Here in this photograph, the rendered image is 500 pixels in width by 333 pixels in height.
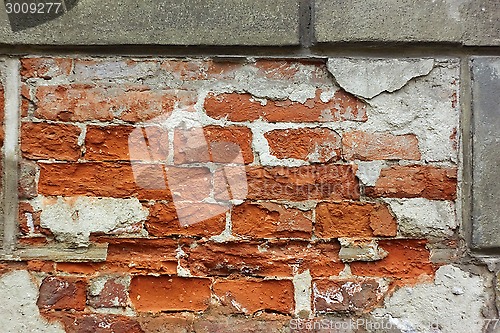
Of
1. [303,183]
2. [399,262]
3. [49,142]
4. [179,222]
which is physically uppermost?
[49,142]

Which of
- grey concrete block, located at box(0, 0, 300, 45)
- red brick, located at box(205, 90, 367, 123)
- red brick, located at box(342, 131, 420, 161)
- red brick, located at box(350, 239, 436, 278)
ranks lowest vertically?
red brick, located at box(350, 239, 436, 278)

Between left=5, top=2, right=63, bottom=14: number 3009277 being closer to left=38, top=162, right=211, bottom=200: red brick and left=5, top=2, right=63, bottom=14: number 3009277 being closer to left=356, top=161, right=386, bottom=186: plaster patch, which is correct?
left=38, top=162, right=211, bottom=200: red brick

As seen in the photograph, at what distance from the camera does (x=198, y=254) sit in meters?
1.27

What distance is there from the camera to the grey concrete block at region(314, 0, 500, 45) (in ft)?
4.09

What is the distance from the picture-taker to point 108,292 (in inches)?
49.5

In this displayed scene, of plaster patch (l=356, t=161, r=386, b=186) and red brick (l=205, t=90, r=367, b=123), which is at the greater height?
red brick (l=205, t=90, r=367, b=123)

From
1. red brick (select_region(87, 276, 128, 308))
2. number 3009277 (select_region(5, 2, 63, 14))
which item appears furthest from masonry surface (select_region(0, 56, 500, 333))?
number 3009277 (select_region(5, 2, 63, 14))

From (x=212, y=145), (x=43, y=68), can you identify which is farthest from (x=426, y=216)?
(x=43, y=68)

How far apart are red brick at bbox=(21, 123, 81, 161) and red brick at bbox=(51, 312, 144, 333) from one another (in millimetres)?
409

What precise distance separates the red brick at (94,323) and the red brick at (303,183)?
0.42m

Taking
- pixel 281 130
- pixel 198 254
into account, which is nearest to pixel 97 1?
pixel 281 130

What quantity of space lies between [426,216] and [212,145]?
59cm

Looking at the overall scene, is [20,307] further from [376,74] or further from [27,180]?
[376,74]

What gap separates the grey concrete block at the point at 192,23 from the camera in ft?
4.11
